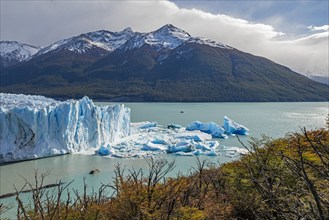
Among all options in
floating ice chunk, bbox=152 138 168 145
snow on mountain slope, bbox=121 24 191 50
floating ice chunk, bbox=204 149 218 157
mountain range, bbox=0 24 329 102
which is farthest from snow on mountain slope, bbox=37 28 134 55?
floating ice chunk, bbox=204 149 218 157

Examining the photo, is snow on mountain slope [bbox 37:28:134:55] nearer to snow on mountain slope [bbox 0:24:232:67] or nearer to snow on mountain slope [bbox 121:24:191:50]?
snow on mountain slope [bbox 0:24:232:67]

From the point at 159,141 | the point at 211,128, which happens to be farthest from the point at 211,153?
the point at 211,128

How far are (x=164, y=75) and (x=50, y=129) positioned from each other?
83.5 metres

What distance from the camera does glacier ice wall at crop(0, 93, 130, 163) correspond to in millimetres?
15313

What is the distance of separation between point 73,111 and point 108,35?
166 metres

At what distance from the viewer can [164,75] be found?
9925 cm

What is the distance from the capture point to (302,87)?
93875mm

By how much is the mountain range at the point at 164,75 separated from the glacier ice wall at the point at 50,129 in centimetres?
5901

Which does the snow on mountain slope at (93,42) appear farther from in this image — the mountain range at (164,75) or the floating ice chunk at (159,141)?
the floating ice chunk at (159,141)

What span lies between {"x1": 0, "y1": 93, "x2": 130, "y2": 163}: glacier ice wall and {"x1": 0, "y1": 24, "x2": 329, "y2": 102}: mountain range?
194 feet

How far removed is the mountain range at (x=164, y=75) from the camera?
273ft

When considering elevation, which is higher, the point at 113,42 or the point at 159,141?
the point at 113,42

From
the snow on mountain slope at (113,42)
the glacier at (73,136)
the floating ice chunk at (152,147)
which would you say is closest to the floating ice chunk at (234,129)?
the glacier at (73,136)

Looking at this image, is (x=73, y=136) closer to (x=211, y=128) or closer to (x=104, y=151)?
(x=104, y=151)
